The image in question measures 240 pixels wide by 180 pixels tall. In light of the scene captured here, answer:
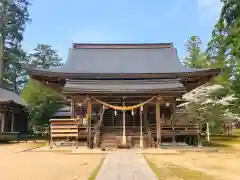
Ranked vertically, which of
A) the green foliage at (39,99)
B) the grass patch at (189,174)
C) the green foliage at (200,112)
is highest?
the green foliage at (39,99)

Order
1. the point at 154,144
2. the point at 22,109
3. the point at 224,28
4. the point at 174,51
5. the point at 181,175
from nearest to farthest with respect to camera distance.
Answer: the point at 181,175, the point at 154,144, the point at 174,51, the point at 22,109, the point at 224,28

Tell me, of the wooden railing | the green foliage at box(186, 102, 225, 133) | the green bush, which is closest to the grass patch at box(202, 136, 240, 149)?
the green foliage at box(186, 102, 225, 133)

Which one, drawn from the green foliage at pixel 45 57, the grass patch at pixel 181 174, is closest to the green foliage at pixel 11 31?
the green foliage at pixel 45 57

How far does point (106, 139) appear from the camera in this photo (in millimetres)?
15062

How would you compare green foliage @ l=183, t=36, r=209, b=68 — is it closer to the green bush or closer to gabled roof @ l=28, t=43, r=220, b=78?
gabled roof @ l=28, t=43, r=220, b=78

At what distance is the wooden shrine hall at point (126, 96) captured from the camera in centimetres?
1477

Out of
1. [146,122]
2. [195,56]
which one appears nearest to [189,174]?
[146,122]

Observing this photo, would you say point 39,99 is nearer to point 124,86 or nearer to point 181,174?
point 124,86

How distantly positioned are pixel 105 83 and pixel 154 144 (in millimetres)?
4887

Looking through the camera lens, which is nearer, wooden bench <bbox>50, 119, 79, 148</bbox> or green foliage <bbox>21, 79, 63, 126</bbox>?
wooden bench <bbox>50, 119, 79, 148</bbox>

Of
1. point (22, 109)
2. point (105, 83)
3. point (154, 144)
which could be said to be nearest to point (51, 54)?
point (22, 109)

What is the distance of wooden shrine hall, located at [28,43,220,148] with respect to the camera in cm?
1477

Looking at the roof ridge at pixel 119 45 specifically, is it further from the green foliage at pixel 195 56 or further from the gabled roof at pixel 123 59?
the green foliage at pixel 195 56

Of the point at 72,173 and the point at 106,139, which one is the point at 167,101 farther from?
the point at 72,173
